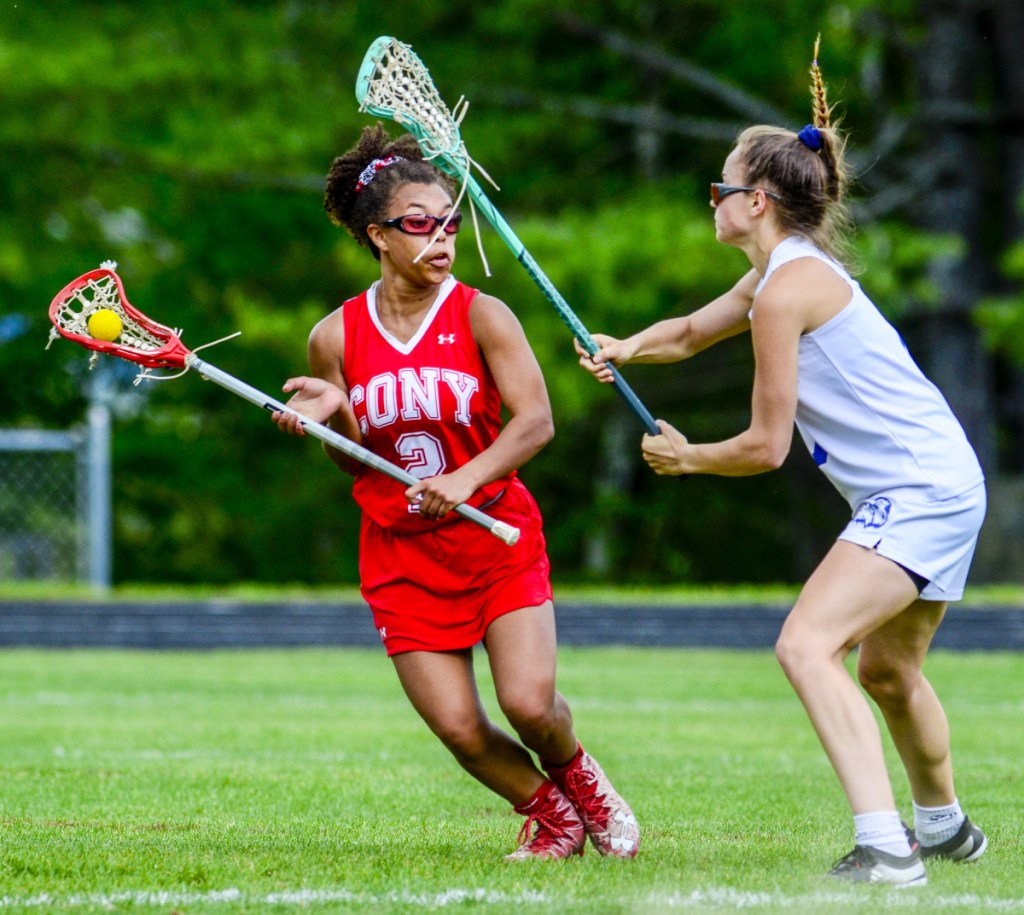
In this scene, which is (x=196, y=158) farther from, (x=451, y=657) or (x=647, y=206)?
(x=451, y=657)

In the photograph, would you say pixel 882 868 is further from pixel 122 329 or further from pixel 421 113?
pixel 122 329

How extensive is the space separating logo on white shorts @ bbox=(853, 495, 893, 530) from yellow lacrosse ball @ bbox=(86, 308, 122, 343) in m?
2.31

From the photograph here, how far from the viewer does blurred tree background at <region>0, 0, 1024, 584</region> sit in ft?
62.0

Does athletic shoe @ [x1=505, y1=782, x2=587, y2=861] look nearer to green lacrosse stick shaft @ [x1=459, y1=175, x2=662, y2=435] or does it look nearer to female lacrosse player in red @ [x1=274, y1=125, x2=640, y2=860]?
female lacrosse player in red @ [x1=274, y1=125, x2=640, y2=860]

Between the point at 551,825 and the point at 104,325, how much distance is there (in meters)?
2.03

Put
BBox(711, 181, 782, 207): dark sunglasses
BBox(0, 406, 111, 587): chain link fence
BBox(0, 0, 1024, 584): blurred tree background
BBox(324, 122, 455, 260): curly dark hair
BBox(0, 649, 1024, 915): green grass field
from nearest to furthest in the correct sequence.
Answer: BBox(0, 649, 1024, 915): green grass field, BBox(711, 181, 782, 207): dark sunglasses, BBox(324, 122, 455, 260): curly dark hair, BBox(0, 406, 111, 587): chain link fence, BBox(0, 0, 1024, 584): blurred tree background

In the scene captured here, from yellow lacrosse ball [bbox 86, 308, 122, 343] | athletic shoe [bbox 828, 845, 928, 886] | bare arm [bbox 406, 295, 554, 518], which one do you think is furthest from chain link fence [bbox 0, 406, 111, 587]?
athletic shoe [bbox 828, 845, 928, 886]

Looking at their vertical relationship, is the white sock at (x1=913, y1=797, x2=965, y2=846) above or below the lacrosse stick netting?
below

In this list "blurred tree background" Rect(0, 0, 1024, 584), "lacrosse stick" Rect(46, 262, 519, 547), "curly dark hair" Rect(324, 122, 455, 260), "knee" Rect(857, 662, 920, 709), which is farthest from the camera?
"blurred tree background" Rect(0, 0, 1024, 584)

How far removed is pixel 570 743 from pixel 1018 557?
15389 millimetres

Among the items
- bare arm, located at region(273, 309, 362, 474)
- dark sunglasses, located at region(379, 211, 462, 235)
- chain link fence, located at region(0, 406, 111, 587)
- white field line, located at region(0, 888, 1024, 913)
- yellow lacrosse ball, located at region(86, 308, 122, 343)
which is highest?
dark sunglasses, located at region(379, 211, 462, 235)

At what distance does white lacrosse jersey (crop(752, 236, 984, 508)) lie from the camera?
4574 mm

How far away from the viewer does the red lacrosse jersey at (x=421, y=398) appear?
199 inches

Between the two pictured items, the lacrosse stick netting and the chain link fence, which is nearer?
the lacrosse stick netting
